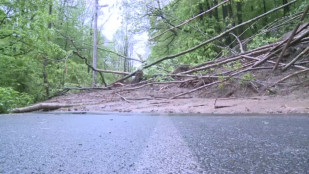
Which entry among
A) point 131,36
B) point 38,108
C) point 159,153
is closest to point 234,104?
point 159,153

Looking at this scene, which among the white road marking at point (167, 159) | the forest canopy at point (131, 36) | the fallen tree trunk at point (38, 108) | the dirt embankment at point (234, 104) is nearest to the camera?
the white road marking at point (167, 159)

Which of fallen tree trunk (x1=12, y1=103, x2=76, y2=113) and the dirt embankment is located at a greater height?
A: the dirt embankment

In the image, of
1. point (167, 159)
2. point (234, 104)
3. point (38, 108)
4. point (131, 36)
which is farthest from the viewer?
point (131, 36)

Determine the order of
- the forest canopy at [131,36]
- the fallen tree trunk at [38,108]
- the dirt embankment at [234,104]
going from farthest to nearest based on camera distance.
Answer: the forest canopy at [131,36] → the fallen tree trunk at [38,108] → the dirt embankment at [234,104]

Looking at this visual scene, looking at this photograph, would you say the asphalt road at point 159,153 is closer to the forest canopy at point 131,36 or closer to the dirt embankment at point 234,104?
the dirt embankment at point 234,104

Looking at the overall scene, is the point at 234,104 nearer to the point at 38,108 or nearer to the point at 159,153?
the point at 159,153

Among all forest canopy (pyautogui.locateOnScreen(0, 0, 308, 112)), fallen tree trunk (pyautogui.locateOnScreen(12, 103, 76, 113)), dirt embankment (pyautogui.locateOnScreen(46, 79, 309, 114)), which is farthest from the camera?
forest canopy (pyautogui.locateOnScreen(0, 0, 308, 112))

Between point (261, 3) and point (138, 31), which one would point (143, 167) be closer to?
Result: point (138, 31)

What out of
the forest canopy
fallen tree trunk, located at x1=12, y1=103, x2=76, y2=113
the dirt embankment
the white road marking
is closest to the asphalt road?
the white road marking

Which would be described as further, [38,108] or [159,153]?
[38,108]

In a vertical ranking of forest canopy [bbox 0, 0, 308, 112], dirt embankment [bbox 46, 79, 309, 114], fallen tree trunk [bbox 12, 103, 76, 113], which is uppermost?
forest canopy [bbox 0, 0, 308, 112]

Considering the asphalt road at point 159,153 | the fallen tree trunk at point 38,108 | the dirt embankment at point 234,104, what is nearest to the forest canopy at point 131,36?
the fallen tree trunk at point 38,108

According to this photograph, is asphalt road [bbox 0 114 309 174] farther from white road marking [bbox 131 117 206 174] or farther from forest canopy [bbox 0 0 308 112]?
forest canopy [bbox 0 0 308 112]

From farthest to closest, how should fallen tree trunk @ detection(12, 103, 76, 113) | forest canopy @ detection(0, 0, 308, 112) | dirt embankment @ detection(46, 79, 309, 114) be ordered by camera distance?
1. forest canopy @ detection(0, 0, 308, 112)
2. fallen tree trunk @ detection(12, 103, 76, 113)
3. dirt embankment @ detection(46, 79, 309, 114)
